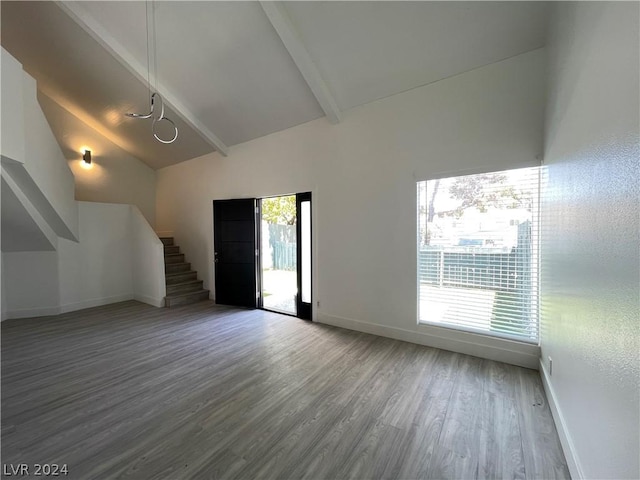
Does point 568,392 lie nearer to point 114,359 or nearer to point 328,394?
point 328,394

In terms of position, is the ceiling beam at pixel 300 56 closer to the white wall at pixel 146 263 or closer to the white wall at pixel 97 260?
the white wall at pixel 146 263

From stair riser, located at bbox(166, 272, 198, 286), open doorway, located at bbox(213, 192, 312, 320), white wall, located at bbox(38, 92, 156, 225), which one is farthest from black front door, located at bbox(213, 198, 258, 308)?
white wall, located at bbox(38, 92, 156, 225)

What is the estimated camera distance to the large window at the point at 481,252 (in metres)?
2.59

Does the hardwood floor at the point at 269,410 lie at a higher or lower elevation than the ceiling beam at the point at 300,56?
lower

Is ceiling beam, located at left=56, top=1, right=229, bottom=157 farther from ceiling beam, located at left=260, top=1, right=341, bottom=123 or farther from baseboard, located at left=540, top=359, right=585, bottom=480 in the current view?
baseboard, located at left=540, top=359, right=585, bottom=480

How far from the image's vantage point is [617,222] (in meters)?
1.05

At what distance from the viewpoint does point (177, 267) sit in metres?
5.77

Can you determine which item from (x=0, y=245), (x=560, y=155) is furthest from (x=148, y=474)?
(x=0, y=245)

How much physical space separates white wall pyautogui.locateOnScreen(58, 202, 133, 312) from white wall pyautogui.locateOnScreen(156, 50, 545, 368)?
9.76 feet

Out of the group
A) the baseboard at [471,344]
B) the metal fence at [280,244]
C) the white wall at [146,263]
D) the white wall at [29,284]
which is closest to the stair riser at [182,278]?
the white wall at [146,263]

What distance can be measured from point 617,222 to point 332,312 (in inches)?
131

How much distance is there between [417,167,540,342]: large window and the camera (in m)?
2.59

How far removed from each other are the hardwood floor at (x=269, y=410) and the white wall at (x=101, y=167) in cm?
393

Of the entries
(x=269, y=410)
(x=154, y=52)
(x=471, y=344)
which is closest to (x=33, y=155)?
(x=154, y=52)
